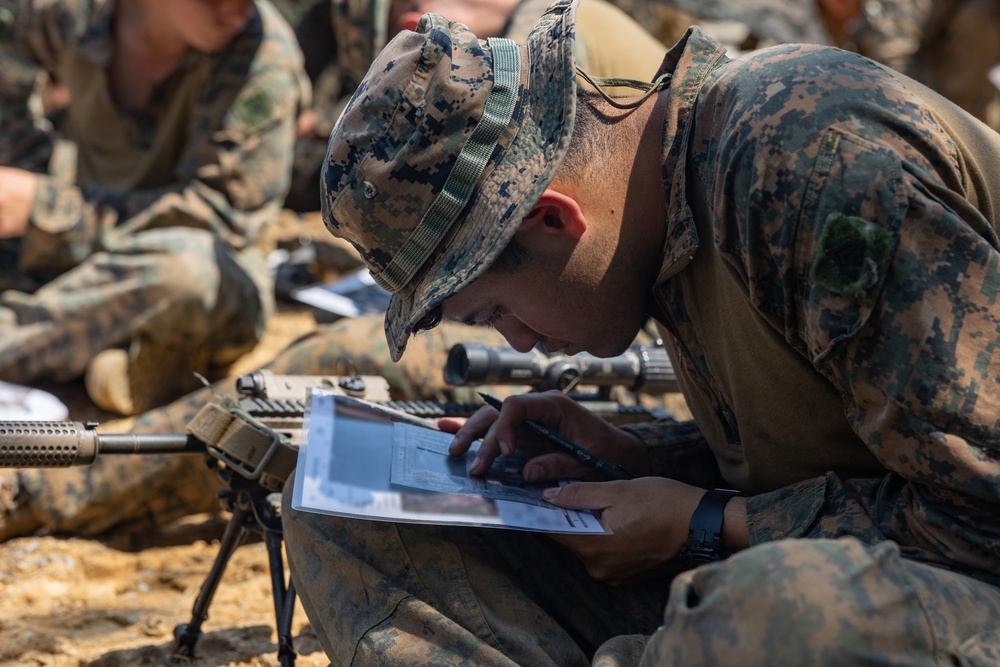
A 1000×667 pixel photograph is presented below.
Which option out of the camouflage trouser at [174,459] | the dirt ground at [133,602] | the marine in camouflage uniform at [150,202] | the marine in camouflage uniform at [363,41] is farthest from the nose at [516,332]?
the marine in camouflage uniform at [150,202]

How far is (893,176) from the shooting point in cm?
138

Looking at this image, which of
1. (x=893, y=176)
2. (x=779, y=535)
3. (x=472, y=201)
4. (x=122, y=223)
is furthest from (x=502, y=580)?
(x=122, y=223)

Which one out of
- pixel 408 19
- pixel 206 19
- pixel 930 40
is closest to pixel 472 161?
pixel 408 19

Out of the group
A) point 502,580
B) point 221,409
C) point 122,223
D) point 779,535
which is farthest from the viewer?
point 122,223

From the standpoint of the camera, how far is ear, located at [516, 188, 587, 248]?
1.69 metres

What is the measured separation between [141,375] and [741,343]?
9.17 feet

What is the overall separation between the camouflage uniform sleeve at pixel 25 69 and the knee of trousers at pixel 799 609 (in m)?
4.09

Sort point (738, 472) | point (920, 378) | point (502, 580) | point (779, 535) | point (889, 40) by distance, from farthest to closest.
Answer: point (889, 40)
point (738, 472)
point (502, 580)
point (779, 535)
point (920, 378)

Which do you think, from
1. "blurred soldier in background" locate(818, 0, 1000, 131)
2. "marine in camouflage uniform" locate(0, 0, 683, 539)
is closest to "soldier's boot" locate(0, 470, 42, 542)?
"marine in camouflage uniform" locate(0, 0, 683, 539)

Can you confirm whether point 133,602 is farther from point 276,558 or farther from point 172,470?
point 276,558

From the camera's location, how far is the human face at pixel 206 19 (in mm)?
3979

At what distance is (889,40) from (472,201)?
342 inches

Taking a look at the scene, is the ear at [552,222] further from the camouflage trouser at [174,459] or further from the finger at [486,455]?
the camouflage trouser at [174,459]

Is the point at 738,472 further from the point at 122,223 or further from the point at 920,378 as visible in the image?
the point at 122,223
